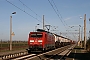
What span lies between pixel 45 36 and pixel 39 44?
7.27 feet

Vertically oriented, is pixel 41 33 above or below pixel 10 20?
below

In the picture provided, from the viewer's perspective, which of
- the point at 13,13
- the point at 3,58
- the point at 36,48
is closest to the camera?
the point at 3,58

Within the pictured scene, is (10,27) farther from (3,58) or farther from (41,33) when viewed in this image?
(3,58)

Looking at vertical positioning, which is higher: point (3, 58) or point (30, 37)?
point (30, 37)

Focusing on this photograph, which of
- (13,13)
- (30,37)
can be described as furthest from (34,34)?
(13,13)

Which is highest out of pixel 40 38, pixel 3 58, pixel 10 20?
pixel 10 20

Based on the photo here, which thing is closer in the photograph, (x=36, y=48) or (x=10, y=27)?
(x=36, y=48)

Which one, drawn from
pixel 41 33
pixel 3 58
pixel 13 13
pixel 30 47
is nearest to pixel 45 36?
pixel 41 33

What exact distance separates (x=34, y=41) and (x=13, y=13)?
706cm

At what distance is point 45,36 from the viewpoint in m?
32.5

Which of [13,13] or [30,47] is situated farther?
[13,13]

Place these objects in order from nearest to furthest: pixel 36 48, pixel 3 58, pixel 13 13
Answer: pixel 3 58
pixel 36 48
pixel 13 13

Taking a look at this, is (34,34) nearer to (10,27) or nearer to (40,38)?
(40,38)

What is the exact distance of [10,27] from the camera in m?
36.3
